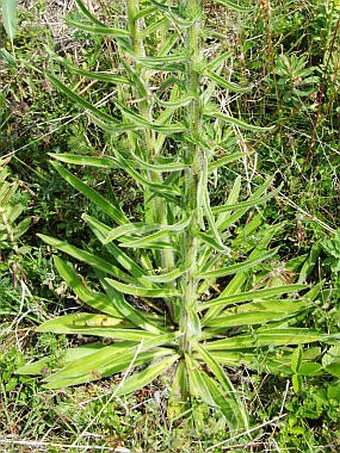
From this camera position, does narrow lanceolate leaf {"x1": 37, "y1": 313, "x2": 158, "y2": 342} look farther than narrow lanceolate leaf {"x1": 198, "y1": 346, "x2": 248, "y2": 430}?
Yes

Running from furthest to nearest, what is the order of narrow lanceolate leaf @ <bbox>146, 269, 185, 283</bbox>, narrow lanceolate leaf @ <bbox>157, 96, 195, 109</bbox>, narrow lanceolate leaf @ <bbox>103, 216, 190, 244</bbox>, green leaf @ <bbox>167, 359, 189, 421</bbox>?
green leaf @ <bbox>167, 359, 189, 421</bbox> < narrow lanceolate leaf @ <bbox>146, 269, 185, 283</bbox> < narrow lanceolate leaf @ <bbox>103, 216, 190, 244</bbox> < narrow lanceolate leaf @ <bbox>157, 96, 195, 109</bbox>

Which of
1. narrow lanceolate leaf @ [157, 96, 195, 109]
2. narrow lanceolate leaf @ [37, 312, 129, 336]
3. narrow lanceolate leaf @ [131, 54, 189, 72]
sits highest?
narrow lanceolate leaf @ [131, 54, 189, 72]

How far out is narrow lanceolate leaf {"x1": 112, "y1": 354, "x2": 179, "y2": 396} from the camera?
7.65 ft

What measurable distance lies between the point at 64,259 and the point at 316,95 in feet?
4.39

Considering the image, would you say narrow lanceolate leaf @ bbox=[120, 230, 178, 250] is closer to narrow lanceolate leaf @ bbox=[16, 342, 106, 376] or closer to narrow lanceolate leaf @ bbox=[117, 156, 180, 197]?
narrow lanceolate leaf @ bbox=[117, 156, 180, 197]

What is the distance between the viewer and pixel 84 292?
2.60 m

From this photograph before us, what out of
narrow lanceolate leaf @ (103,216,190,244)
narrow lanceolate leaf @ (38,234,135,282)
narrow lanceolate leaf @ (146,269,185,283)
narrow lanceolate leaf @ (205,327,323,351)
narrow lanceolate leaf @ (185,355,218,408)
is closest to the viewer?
narrow lanceolate leaf @ (103,216,190,244)

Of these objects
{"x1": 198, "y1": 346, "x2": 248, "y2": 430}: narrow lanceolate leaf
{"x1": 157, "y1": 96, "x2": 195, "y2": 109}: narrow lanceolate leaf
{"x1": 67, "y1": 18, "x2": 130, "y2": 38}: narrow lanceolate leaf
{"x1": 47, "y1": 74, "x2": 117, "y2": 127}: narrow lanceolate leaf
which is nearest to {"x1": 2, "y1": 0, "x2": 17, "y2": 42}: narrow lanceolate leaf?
{"x1": 67, "y1": 18, "x2": 130, "y2": 38}: narrow lanceolate leaf

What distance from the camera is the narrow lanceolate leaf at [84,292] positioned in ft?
8.49

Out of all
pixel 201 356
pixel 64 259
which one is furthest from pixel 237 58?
pixel 201 356

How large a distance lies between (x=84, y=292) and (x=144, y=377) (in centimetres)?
42

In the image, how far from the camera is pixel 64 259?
2.84 meters

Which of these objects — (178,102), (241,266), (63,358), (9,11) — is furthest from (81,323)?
(9,11)

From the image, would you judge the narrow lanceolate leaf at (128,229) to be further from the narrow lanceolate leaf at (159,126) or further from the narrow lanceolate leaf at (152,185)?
the narrow lanceolate leaf at (159,126)
